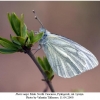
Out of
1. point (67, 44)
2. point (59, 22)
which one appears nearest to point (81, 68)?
point (67, 44)

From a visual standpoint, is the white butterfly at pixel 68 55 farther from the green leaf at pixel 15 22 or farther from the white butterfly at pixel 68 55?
the green leaf at pixel 15 22

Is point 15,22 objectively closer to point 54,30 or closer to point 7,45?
point 7,45

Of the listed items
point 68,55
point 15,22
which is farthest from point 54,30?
point 15,22

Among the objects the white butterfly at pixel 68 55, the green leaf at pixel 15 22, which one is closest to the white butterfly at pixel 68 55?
the white butterfly at pixel 68 55

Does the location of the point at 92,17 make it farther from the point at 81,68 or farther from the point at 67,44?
the point at 81,68

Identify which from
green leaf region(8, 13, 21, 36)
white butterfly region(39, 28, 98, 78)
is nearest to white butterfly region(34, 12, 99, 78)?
white butterfly region(39, 28, 98, 78)

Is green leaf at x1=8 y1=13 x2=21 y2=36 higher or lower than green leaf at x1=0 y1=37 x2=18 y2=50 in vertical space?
higher

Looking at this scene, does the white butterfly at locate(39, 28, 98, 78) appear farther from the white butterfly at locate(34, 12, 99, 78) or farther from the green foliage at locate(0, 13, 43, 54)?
the green foliage at locate(0, 13, 43, 54)
